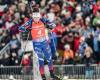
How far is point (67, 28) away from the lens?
25312 mm

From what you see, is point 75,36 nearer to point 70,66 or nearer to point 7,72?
point 70,66

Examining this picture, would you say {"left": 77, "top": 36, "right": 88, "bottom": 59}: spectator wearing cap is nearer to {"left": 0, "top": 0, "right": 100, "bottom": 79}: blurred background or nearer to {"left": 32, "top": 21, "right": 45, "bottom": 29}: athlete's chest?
{"left": 0, "top": 0, "right": 100, "bottom": 79}: blurred background

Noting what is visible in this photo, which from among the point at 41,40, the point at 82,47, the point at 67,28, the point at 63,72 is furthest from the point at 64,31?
the point at 41,40

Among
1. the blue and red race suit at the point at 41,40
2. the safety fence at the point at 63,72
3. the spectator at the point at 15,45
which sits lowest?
the safety fence at the point at 63,72

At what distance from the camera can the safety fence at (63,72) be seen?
Result: 23.8 m

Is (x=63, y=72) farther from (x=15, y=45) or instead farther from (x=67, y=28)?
(x=15, y=45)

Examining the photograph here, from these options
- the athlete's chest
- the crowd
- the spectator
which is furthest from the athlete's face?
the spectator

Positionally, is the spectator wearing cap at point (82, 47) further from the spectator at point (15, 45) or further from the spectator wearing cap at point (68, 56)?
the spectator at point (15, 45)

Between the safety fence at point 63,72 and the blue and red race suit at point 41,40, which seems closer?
the blue and red race suit at point 41,40

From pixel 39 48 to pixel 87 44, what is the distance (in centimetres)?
572

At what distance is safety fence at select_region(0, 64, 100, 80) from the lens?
23781mm

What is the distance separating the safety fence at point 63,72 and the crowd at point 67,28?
320 millimetres

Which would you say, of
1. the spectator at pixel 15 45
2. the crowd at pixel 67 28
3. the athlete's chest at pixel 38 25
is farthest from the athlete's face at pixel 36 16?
the spectator at pixel 15 45

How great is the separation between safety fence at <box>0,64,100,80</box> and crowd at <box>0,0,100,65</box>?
0.32 meters
